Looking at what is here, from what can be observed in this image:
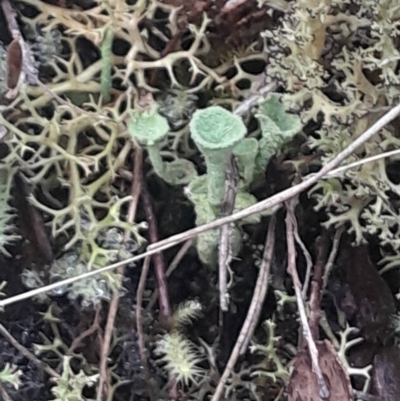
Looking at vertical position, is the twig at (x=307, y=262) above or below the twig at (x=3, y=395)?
above

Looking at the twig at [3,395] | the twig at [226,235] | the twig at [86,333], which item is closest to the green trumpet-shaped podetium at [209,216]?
the twig at [226,235]

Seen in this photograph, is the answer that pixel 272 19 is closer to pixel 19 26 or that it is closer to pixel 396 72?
pixel 396 72

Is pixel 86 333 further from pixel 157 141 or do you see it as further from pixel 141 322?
pixel 157 141

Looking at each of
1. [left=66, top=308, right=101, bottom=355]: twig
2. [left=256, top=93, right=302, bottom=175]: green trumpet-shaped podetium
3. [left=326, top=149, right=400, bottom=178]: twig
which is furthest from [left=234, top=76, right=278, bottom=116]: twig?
[left=66, top=308, right=101, bottom=355]: twig

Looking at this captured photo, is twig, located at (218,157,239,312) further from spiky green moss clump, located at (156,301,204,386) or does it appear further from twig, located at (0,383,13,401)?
twig, located at (0,383,13,401)

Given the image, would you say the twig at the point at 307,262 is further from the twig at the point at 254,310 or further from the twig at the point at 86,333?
the twig at the point at 86,333

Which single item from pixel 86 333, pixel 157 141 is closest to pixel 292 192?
pixel 157 141
